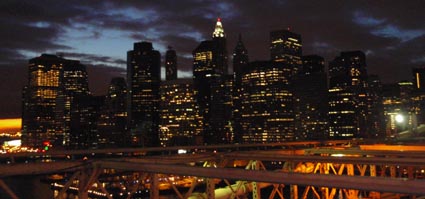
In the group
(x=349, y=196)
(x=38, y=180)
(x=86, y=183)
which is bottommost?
(x=38, y=180)

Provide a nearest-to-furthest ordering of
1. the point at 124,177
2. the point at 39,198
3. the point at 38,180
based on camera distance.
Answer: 1. the point at 39,198
2. the point at 124,177
3. the point at 38,180

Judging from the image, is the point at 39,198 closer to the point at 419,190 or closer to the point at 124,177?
the point at 124,177

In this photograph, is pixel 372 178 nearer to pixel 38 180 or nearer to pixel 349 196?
pixel 349 196

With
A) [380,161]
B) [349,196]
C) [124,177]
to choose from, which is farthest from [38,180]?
[380,161]

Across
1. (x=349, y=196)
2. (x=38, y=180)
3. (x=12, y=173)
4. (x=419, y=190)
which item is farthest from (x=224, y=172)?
(x=38, y=180)

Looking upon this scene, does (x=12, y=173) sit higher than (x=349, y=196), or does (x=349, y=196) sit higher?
(x=12, y=173)

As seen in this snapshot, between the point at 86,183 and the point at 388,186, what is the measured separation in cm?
809

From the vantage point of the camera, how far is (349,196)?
2225cm

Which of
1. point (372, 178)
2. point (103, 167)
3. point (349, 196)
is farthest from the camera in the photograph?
point (349, 196)

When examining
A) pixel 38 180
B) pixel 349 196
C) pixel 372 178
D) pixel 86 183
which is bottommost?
pixel 38 180

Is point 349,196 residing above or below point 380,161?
below

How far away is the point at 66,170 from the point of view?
11734 millimetres

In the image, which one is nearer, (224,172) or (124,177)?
(224,172)

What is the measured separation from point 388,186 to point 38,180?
126634 mm
